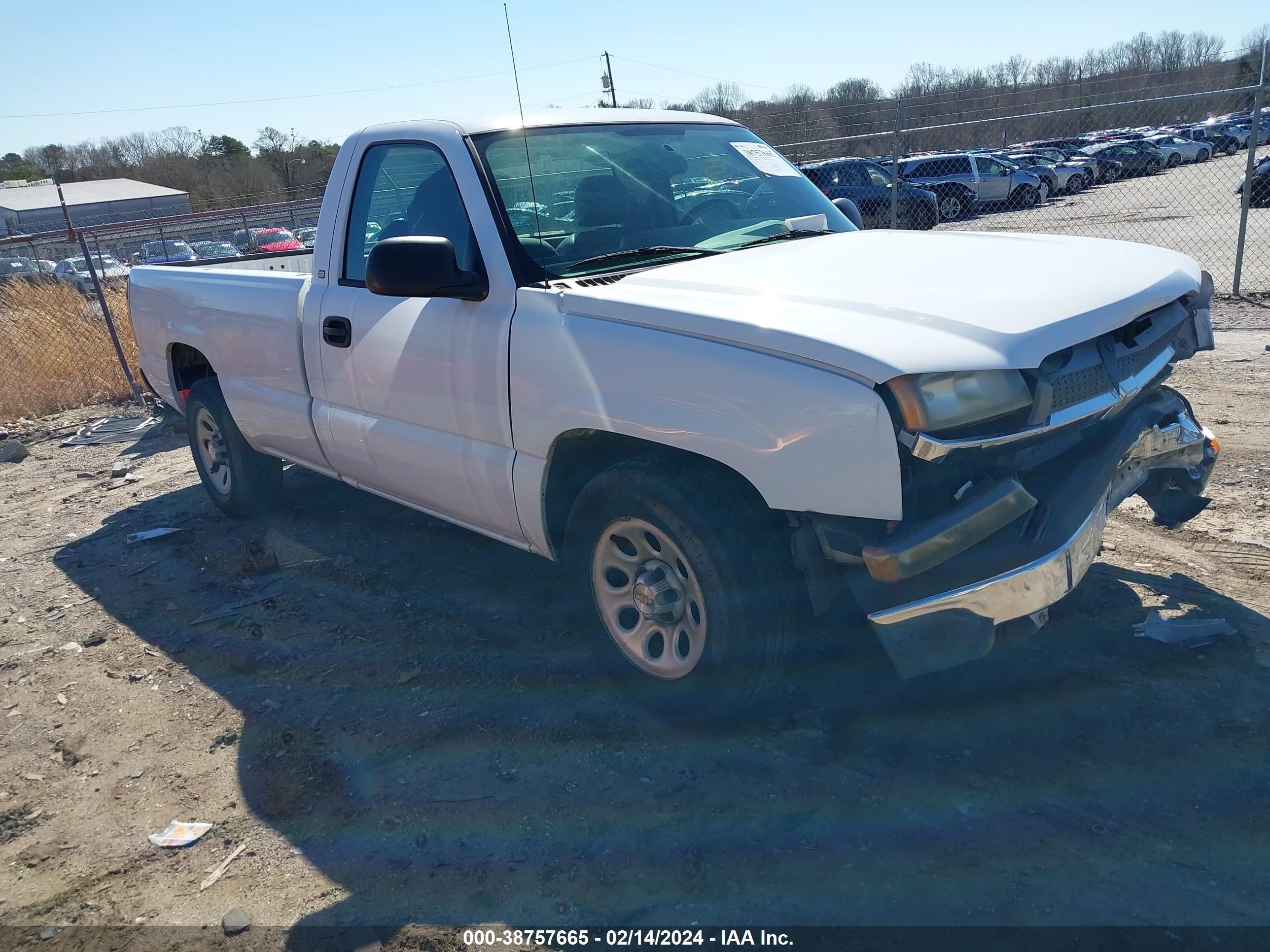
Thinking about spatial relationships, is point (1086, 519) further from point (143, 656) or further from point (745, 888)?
point (143, 656)

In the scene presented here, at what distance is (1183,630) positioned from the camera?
359cm

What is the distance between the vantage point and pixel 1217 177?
3266cm

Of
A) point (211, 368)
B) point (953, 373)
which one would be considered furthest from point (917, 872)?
point (211, 368)

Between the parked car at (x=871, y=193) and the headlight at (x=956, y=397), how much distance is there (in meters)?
18.1

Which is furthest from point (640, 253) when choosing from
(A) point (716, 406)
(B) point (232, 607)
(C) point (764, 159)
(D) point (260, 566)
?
(D) point (260, 566)

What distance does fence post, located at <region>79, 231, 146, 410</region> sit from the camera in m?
9.36

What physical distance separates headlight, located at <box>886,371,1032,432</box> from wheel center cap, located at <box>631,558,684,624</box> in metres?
1.02

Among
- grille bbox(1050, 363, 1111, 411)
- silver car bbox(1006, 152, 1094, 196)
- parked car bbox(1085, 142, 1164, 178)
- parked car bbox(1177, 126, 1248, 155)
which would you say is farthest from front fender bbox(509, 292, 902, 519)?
parked car bbox(1177, 126, 1248, 155)

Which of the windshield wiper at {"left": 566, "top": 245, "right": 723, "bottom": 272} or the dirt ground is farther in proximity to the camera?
the windshield wiper at {"left": 566, "top": 245, "right": 723, "bottom": 272}

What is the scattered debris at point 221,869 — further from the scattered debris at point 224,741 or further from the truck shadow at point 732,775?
the scattered debris at point 224,741

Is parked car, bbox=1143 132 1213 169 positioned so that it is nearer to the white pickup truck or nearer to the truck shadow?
the white pickup truck

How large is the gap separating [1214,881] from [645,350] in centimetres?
209

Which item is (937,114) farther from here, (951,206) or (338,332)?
(338,332)

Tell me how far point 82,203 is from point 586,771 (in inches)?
2211
